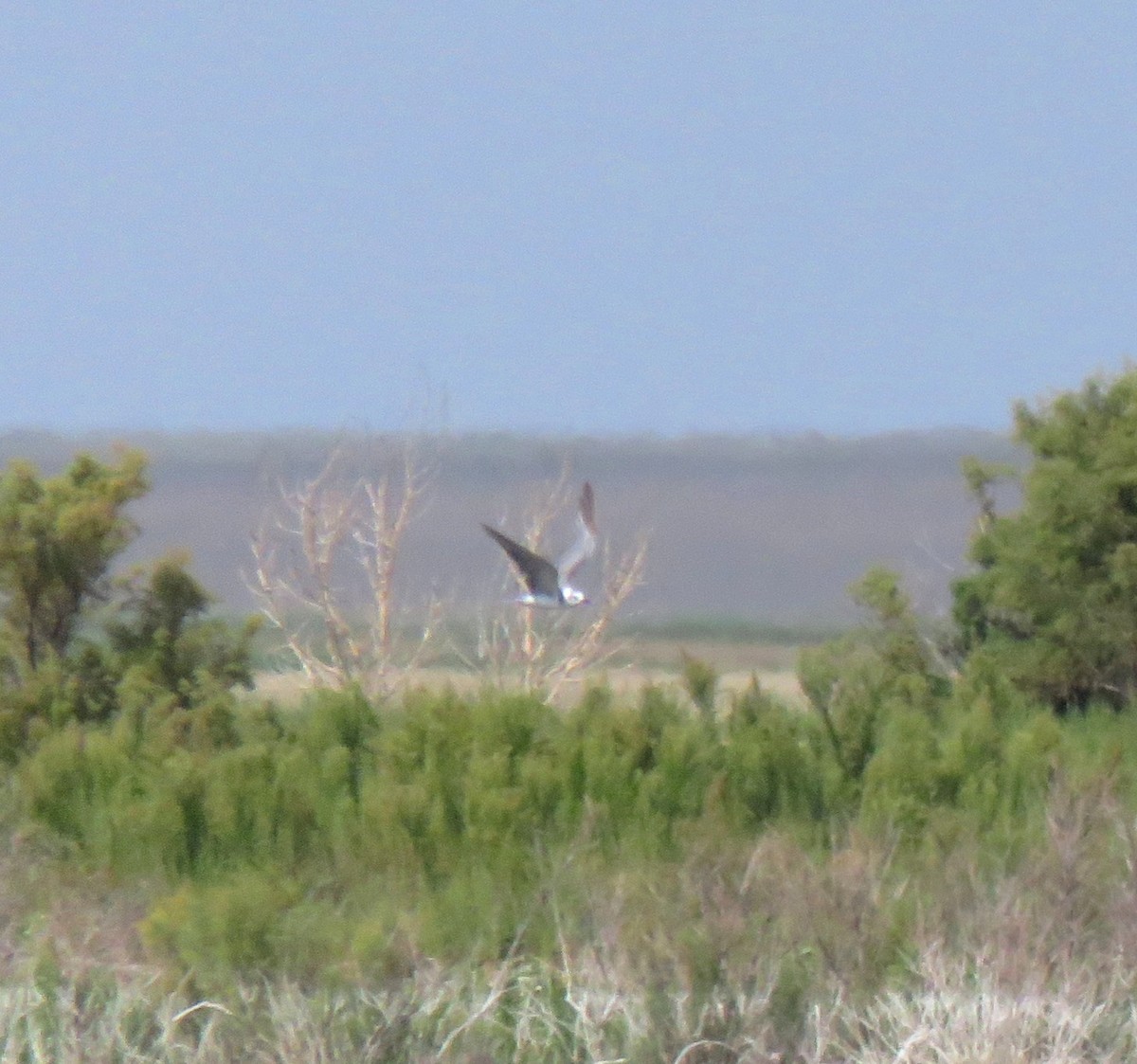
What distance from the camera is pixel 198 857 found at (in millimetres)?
8766

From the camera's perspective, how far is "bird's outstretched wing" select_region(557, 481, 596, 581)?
9.70 m

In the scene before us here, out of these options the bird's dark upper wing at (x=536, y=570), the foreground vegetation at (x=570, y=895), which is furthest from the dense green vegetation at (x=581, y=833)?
the bird's dark upper wing at (x=536, y=570)

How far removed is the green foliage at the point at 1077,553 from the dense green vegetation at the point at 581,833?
0.07 ft

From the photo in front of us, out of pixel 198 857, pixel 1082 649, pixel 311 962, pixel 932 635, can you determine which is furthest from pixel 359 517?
pixel 311 962

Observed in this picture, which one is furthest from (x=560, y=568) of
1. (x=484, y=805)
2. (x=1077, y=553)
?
(x=1077, y=553)

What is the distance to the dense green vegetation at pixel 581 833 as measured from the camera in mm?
7047

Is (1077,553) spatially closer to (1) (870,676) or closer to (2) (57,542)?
(1) (870,676)

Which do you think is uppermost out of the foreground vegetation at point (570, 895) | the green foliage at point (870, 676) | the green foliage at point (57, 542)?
the green foliage at point (57, 542)

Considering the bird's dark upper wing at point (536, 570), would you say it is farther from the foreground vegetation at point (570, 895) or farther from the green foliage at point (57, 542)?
the green foliage at point (57, 542)

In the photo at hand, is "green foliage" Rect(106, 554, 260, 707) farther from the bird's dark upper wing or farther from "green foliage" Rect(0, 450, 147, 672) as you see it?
the bird's dark upper wing

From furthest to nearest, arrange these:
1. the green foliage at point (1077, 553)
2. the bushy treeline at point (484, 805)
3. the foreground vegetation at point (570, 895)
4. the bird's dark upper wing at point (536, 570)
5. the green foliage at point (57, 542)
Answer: the green foliage at point (1077, 553) → the green foliage at point (57, 542) → the bird's dark upper wing at point (536, 570) → the bushy treeline at point (484, 805) → the foreground vegetation at point (570, 895)

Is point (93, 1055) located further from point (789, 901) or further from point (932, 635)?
point (932, 635)

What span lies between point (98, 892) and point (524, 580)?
8.25ft

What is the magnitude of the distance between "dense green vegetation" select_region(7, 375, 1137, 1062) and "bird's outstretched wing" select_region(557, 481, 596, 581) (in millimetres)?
689
